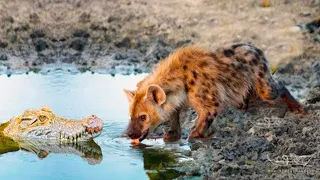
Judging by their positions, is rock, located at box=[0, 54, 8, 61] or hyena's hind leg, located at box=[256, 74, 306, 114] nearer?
hyena's hind leg, located at box=[256, 74, 306, 114]

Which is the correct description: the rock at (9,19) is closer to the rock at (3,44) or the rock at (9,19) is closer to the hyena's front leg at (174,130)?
the rock at (3,44)

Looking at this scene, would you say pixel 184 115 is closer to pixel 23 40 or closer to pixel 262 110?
pixel 262 110

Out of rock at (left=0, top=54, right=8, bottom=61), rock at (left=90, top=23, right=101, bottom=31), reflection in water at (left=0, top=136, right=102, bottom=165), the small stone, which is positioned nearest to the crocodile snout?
reflection in water at (left=0, top=136, right=102, bottom=165)

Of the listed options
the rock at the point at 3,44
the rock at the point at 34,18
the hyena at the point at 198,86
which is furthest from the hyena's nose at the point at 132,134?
the rock at the point at 34,18

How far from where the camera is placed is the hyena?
8.29 meters

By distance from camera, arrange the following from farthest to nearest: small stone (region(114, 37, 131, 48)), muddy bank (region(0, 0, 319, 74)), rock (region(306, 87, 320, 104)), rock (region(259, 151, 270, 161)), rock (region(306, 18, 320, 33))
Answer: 1. small stone (region(114, 37, 131, 48))
2. rock (region(306, 18, 320, 33))
3. muddy bank (region(0, 0, 319, 74))
4. rock (region(306, 87, 320, 104))
5. rock (region(259, 151, 270, 161))

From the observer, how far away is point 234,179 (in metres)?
7.09

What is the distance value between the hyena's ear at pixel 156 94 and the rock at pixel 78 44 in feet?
19.7

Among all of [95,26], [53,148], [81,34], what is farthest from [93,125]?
[95,26]

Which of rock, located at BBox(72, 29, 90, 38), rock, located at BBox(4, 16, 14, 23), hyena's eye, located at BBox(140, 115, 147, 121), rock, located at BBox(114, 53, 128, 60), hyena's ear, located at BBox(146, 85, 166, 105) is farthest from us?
rock, located at BBox(4, 16, 14, 23)

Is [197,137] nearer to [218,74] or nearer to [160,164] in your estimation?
[218,74]

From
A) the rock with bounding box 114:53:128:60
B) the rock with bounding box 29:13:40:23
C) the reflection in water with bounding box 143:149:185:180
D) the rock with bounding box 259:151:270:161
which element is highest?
the rock with bounding box 29:13:40:23

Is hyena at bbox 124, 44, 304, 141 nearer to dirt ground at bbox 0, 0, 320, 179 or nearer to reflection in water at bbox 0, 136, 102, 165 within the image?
dirt ground at bbox 0, 0, 320, 179

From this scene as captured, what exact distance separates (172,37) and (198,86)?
19.2ft
